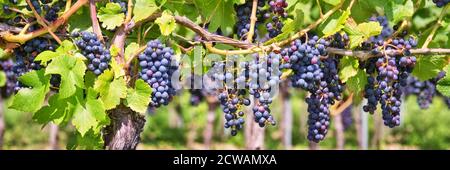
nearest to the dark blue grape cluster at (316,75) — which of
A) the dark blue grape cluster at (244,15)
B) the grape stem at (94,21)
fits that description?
the dark blue grape cluster at (244,15)

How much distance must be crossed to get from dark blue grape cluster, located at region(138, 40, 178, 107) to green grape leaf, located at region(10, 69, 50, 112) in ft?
1.54

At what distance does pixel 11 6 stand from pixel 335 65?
1653 millimetres

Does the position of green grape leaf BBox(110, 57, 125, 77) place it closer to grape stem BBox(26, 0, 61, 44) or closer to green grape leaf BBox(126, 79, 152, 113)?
green grape leaf BBox(126, 79, 152, 113)

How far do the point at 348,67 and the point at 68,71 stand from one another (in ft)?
4.61

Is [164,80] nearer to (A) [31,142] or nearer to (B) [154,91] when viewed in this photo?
(B) [154,91]

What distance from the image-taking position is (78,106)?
138 inches

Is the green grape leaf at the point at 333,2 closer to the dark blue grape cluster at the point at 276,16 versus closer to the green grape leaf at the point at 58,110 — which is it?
the dark blue grape cluster at the point at 276,16

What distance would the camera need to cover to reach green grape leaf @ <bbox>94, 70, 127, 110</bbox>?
11.4 ft

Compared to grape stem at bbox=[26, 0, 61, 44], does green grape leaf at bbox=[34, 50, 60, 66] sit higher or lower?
lower

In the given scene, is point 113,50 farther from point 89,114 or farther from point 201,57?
point 201,57

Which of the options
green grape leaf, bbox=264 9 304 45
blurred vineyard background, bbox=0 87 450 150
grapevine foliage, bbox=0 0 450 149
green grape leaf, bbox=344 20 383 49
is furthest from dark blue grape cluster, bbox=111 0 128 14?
blurred vineyard background, bbox=0 87 450 150
